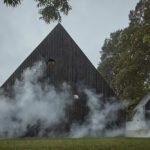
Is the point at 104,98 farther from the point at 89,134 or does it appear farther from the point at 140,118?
the point at 140,118

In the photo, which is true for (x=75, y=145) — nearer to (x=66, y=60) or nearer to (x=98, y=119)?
(x=98, y=119)

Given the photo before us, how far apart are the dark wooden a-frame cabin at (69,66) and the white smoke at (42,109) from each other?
0.38 metres

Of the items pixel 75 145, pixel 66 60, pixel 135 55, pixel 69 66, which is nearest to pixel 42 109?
pixel 69 66

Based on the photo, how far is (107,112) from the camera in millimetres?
13312

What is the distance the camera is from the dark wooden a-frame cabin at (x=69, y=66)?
513 inches

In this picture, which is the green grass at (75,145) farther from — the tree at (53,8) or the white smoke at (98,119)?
the tree at (53,8)

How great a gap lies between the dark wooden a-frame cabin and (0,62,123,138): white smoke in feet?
1.25

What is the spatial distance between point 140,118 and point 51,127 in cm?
2271

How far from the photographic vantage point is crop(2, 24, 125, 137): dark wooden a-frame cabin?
1303cm

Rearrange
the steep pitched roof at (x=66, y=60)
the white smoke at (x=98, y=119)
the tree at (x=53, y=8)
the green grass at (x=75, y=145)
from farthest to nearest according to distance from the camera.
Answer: the steep pitched roof at (x=66, y=60), the white smoke at (x=98, y=119), the tree at (x=53, y=8), the green grass at (x=75, y=145)

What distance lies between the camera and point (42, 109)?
12.4m

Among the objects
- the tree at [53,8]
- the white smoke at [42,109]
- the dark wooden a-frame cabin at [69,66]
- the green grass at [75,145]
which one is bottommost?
the green grass at [75,145]

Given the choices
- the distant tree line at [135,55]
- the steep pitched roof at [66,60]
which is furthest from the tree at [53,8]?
the distant tree line at [135,55]

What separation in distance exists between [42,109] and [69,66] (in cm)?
352
